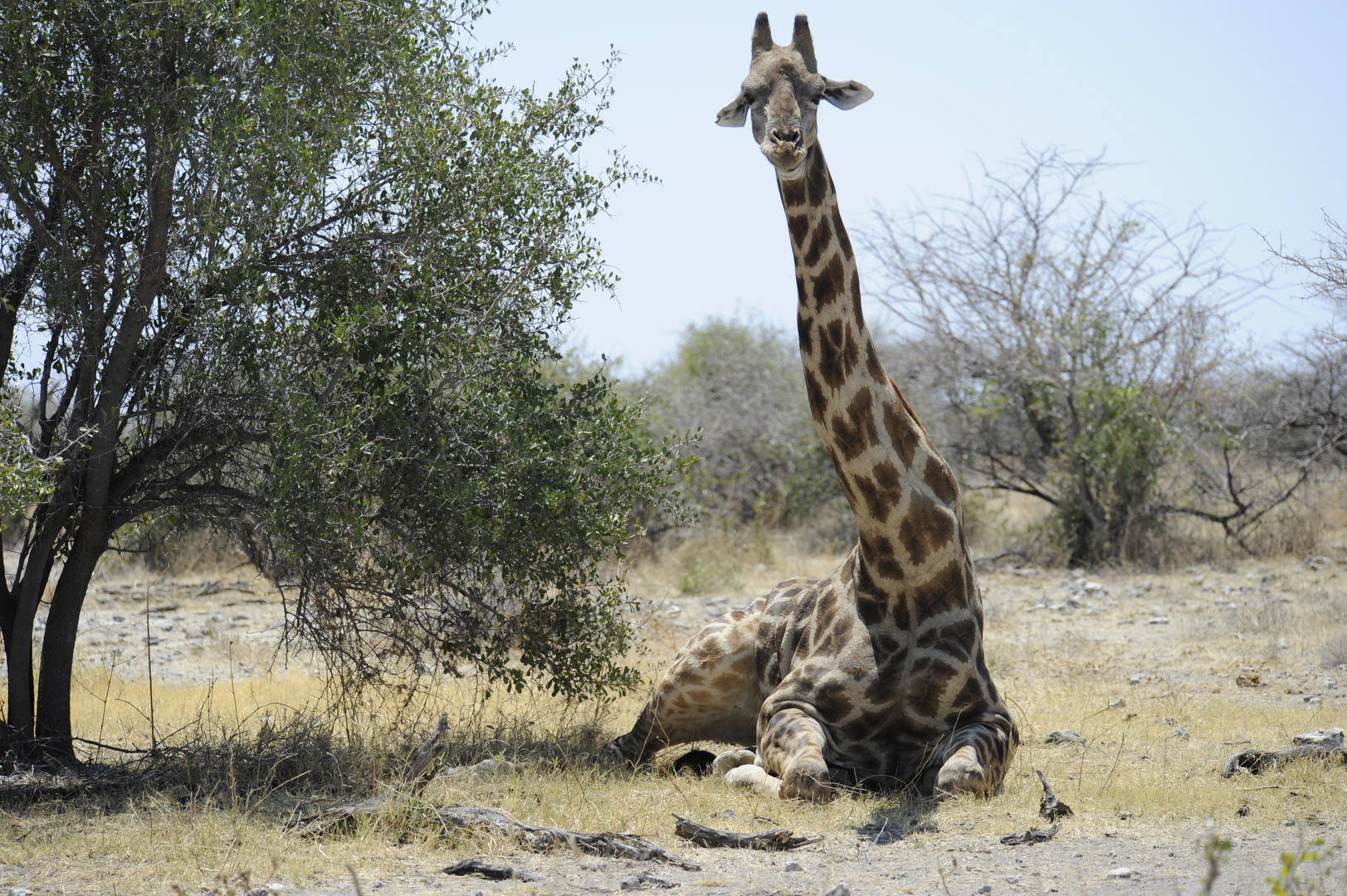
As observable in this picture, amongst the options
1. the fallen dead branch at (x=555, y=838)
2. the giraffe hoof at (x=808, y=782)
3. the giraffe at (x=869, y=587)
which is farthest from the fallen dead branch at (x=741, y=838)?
the giraffe at (x=869, y=587)

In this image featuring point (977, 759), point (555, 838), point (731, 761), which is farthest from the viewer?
point (731, 761)

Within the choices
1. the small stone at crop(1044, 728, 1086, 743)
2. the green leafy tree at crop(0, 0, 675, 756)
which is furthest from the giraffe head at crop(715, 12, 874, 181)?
the small stone at crop(1044, 728, 1086, 743)

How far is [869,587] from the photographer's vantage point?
606cm

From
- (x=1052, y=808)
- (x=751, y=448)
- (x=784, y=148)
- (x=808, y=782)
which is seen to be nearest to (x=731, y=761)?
(x=808, y=782)

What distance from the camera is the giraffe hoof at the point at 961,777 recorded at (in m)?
5.39

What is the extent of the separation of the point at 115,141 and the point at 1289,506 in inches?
581

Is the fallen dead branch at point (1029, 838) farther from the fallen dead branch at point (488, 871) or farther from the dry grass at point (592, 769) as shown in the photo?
the fallen dead branch at point (488, 871)

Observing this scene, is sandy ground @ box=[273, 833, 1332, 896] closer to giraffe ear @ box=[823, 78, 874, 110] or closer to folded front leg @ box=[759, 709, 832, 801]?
folded front leg @ box=[759, 709, 832, 801]

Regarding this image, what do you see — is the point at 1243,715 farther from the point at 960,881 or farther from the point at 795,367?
the point at 795,367

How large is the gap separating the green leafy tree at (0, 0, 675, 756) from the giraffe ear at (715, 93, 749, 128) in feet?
4.89

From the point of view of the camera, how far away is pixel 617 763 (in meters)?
6.95

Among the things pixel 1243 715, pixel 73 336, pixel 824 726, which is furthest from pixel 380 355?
pixel 1243 715

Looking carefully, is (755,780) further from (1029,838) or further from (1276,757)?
(1276,757)

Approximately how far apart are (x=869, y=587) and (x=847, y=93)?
241cm
